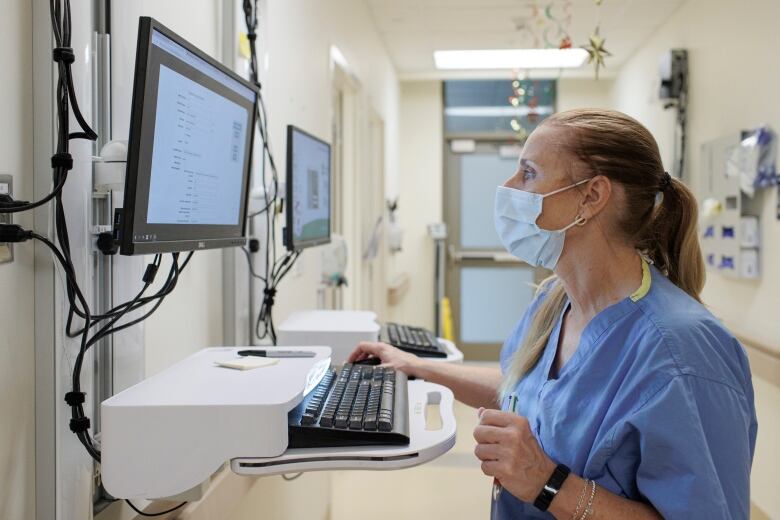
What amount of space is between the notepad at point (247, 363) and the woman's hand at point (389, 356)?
1.35 feet

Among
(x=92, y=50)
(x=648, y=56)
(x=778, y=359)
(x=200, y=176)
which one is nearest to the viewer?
(x=92, y=50)

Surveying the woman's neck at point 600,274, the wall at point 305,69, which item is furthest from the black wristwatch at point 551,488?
the wall at point 305,69

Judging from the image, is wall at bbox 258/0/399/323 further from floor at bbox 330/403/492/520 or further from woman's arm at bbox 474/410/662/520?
woman's arm at bbox 474/410/662/520

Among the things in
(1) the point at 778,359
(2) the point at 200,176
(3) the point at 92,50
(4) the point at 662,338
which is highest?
(3) the point at 92,50

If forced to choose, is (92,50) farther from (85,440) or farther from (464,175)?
(464,175)

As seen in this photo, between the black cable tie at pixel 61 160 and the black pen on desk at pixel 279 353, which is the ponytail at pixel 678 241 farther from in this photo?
the black cable tie at pixel 61 160

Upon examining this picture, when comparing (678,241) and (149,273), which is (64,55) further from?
(678,241)

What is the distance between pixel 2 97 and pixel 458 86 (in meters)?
6.05

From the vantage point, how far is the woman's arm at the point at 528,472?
41.8 inches

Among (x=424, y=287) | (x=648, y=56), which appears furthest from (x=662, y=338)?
Result: (x=424, y=287)

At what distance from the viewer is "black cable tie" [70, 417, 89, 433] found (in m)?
1.03

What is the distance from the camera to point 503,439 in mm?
1107

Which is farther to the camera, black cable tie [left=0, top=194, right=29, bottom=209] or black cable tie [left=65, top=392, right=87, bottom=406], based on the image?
black cable tie [left=65, top=392, right=87, bottom=406]

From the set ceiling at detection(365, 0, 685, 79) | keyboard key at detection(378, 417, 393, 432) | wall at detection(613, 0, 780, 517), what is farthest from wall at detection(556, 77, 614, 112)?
keyboard key at detection(378, 417, 393, 432)
